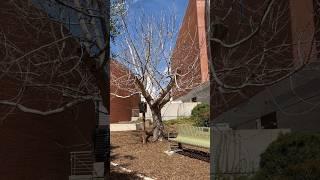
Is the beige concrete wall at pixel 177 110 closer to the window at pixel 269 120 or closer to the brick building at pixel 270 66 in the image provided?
the brick building at pixel 270 66

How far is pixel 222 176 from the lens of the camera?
8438 mm

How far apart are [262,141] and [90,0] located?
3838 mm

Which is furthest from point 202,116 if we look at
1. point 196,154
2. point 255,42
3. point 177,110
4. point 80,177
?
point 80,177

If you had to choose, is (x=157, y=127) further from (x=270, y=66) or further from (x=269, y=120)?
(x=270, y=66)

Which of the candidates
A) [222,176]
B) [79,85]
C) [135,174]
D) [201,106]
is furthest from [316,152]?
[201,106]

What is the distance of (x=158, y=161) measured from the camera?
1325 centimetres

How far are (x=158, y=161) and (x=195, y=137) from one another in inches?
53.8

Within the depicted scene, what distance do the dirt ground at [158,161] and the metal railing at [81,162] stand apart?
57.0 inches

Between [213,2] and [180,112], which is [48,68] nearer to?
[213,2]

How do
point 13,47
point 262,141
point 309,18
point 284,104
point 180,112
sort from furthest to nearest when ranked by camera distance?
1. point 180,112
2. point 284,104
3. point 309,18
4. point 262,141
5. point 13,47

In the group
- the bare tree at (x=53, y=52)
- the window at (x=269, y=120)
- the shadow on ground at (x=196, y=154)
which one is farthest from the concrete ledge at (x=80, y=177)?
the shadow on ground at (x=196, y=154)

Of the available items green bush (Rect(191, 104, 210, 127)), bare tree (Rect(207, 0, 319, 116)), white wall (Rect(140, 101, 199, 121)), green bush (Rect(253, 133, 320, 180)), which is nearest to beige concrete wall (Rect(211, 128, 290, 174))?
bare tree (Rect(207, 0, 319, 116))

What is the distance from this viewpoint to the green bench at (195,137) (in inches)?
511

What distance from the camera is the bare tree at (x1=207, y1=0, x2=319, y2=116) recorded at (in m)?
8.88
